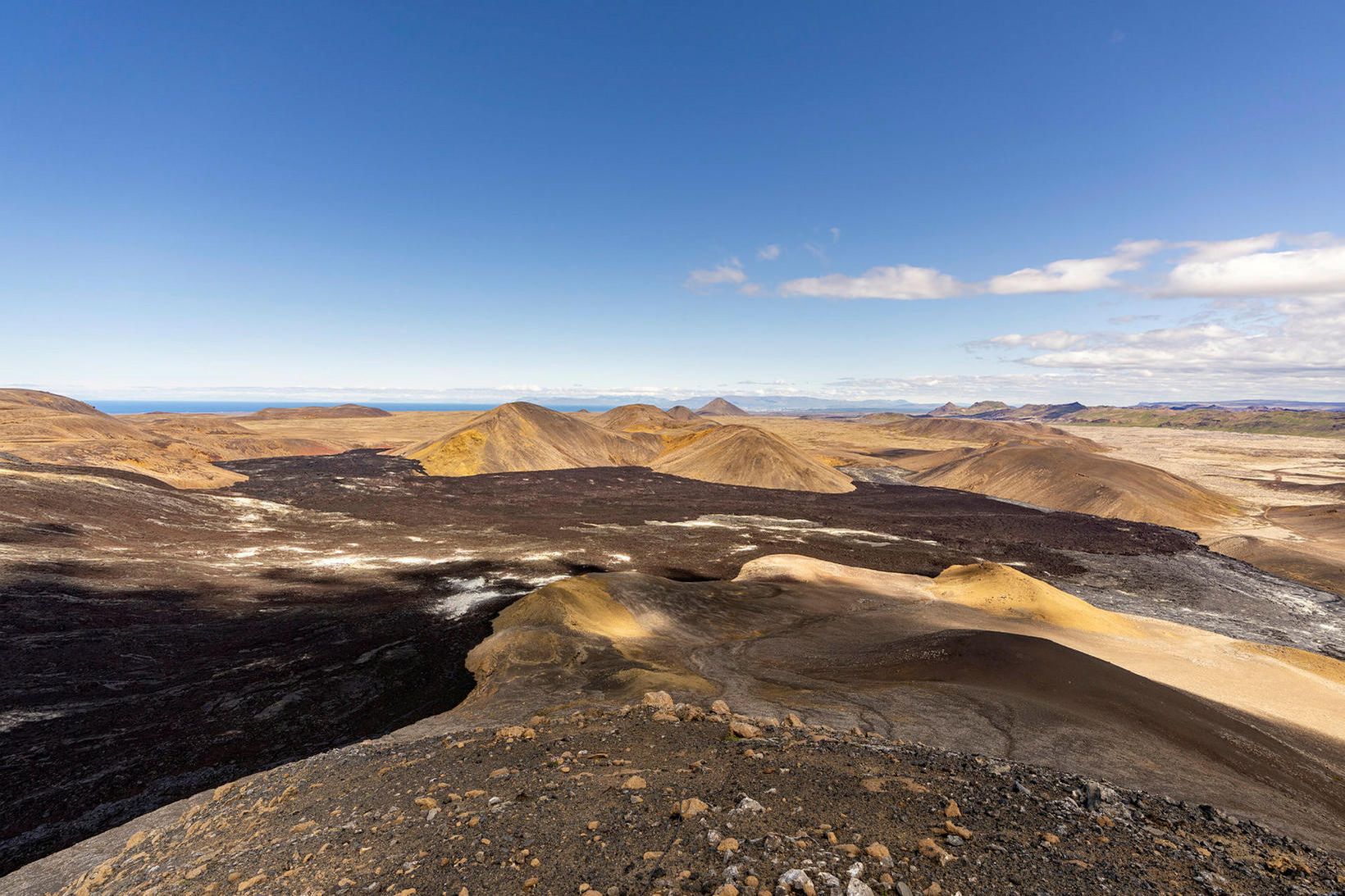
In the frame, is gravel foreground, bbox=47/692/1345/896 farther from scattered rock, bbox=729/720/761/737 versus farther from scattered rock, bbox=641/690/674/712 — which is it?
scattered rock, bbox=641/690/674/712

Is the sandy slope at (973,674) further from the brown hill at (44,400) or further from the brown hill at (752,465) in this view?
the brown hill at (44,400)

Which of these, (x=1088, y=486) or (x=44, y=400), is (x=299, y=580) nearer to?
(x=1088, y=486)

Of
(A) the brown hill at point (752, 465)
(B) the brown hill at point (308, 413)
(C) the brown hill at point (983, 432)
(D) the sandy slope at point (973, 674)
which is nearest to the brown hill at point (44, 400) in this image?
(B) the brown hill at point (308, 413)

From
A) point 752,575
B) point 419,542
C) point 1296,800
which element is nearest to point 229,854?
point 1296,800

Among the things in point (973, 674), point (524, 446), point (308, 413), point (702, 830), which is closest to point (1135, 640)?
point (973, 674)

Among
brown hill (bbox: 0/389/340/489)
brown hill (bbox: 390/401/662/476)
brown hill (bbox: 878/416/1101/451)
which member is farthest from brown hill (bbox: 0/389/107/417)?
brown hill (bbox: 878/416/1101/451)

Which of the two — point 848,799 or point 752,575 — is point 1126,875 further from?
point 752,575
